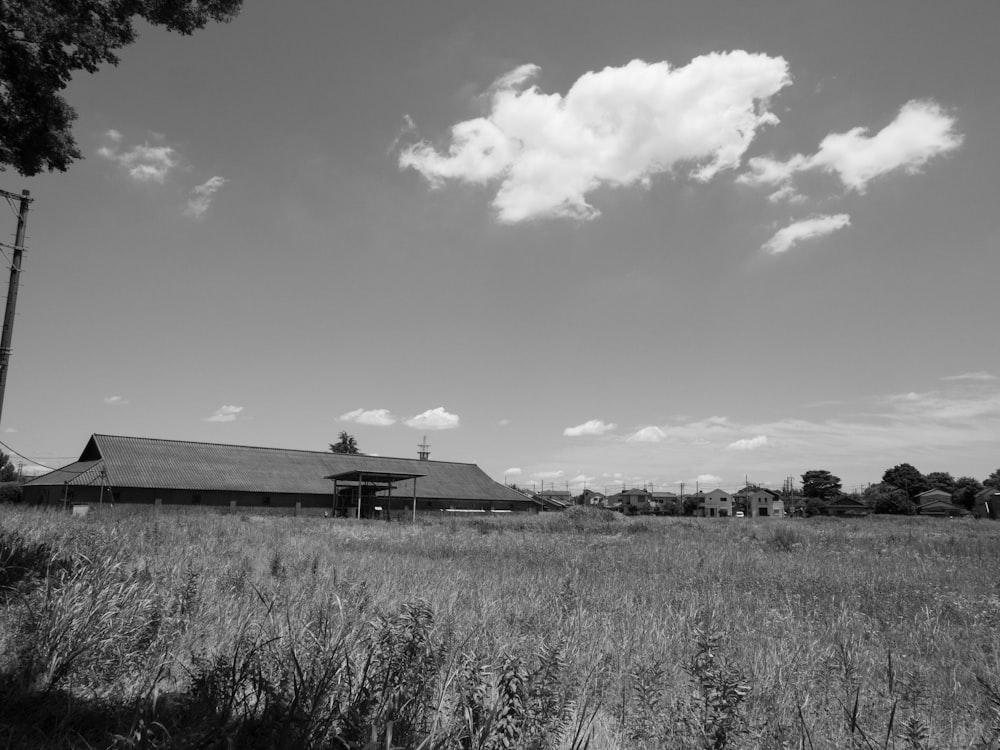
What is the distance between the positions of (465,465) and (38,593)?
200 ft

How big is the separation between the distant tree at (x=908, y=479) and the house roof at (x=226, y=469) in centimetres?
8727

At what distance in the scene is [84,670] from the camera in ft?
11.8

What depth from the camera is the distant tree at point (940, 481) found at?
350ft

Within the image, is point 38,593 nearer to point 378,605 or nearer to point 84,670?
point 84,670

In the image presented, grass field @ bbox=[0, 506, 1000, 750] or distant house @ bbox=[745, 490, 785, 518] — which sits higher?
grass field @ bbox=[0, 506, 1000, 750]

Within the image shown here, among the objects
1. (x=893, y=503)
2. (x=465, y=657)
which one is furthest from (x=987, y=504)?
(x=465, y=657)

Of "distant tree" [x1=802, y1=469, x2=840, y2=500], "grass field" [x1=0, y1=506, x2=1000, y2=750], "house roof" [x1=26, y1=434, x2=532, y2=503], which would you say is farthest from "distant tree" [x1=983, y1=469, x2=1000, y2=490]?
"grass field" [x1=0, y1=506, x2=1000, y2=750]

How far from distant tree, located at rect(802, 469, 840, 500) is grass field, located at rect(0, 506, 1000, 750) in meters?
120

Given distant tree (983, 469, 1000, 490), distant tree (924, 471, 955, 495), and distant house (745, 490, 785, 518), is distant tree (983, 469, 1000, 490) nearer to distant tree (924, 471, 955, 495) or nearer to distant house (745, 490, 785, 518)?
distant tree (924, 471, 955, 495)

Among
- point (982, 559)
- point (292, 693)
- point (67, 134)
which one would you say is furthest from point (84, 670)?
point (982, 559)

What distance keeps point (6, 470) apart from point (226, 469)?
144 ft

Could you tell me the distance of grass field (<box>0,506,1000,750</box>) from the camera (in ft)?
9.27

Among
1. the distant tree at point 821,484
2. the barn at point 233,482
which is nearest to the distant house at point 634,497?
the distant tree at point 821,484

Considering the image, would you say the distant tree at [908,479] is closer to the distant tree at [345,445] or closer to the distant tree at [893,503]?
the distant tree at [893,503]
